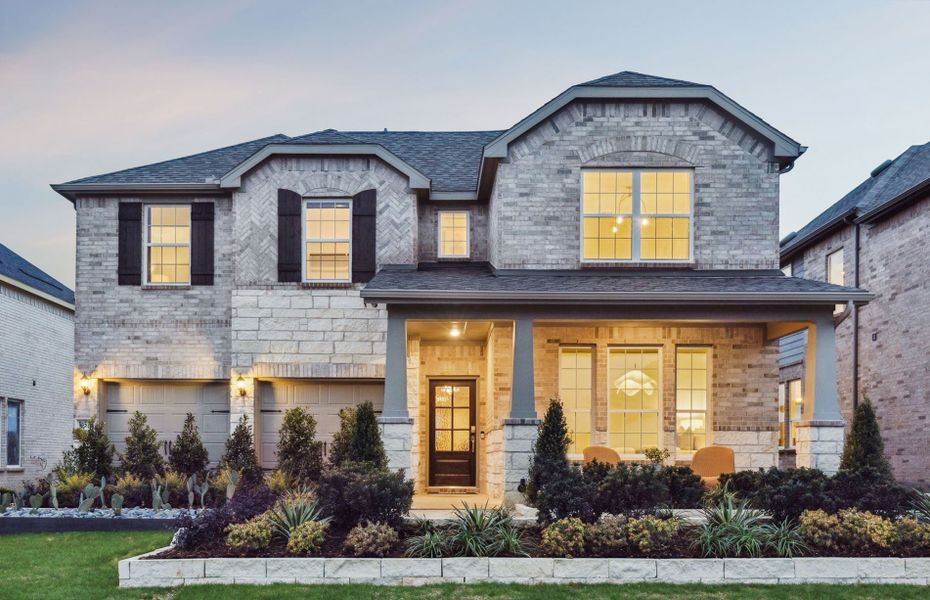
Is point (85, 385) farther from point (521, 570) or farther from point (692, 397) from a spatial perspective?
point (692, 397)

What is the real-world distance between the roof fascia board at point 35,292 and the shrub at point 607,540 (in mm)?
14788

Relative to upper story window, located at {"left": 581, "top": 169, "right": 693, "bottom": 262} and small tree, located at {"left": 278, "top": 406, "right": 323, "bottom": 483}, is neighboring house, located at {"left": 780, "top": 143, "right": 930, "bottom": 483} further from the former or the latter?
small tree, located at {"left": 278, "top": 406, "right": 323, "bottom": 483}

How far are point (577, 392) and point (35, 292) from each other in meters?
13.3

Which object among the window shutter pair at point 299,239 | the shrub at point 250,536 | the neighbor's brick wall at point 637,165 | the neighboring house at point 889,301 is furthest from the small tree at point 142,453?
the neighboring house at point 889,301

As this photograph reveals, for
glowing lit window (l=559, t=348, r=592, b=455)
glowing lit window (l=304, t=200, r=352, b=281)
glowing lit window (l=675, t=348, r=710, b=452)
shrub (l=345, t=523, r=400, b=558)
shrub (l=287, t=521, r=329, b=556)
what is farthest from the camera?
glowing lit window (l=304, t=200, r=352, b=281)

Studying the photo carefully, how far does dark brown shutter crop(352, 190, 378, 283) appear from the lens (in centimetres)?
1473

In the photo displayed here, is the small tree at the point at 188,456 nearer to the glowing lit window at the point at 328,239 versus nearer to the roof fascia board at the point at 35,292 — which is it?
the glowing lit window at the point at 328,239

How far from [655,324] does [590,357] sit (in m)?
1.38

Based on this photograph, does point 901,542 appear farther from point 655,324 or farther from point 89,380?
point 89,380

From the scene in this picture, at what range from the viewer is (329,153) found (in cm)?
1473

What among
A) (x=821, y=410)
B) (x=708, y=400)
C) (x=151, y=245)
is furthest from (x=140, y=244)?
(x=821, y=410)

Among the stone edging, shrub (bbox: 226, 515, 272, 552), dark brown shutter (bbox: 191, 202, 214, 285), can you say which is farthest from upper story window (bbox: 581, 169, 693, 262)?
shrub (bbox: 226, 515, 272, 552)

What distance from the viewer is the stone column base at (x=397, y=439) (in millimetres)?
11422

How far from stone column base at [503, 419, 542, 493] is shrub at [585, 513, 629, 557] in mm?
3089
